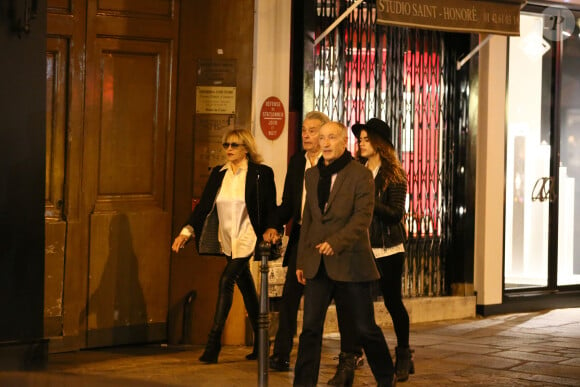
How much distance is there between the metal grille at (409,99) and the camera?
37.2ft

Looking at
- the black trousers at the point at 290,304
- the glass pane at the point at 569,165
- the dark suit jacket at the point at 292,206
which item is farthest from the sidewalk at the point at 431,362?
the glass pane at the point at 569,165

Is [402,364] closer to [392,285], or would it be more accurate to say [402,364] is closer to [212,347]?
[392,285]

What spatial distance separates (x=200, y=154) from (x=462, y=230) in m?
3.81

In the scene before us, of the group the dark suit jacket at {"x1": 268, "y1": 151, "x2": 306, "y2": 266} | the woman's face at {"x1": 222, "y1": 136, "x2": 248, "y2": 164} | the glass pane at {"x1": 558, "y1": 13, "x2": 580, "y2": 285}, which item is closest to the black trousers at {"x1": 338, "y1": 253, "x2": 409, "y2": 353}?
the dark suit jacket at {"x1": 268, "y1": 151, "x2": 306, "y2": 266}

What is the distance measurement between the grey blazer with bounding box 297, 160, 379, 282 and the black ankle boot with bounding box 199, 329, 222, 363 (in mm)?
1623

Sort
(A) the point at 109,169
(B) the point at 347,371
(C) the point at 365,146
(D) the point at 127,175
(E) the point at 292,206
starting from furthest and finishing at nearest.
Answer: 1. (D) the point at 127,175
2. (A) the point at 109,169
3. (E) the point at 292,206
4. (C) the point at 365,146
5. (B) the point at 347,371

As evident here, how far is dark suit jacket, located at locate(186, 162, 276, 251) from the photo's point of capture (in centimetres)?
903

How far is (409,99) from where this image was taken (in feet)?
39.5

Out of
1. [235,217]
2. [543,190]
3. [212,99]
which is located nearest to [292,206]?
[235,217]

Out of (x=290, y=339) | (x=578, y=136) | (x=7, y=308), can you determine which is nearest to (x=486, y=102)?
(x=578, y=136)

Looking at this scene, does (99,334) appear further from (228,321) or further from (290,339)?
(290,339)

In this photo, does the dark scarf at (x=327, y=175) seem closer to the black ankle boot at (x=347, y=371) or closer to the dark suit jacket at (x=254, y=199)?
the black ankle boot at (x=347, y=371)

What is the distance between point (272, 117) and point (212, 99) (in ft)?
2.06

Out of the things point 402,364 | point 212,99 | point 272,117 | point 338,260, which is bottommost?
point 402,364
